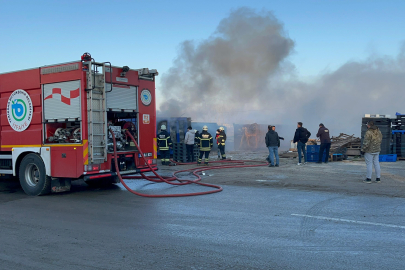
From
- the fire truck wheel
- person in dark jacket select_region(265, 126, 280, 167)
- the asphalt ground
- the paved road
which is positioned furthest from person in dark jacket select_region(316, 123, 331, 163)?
the fire truck wheel

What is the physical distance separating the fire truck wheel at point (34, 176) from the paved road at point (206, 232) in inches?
14.2

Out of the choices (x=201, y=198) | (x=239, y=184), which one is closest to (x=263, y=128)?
(x=239, y=184)

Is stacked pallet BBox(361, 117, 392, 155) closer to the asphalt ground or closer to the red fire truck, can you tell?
the asphalt ground

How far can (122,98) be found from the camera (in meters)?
9.04

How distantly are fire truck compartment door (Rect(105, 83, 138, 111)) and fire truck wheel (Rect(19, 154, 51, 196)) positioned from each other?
209cm

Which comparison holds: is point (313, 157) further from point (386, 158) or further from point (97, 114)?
point (97, 114)

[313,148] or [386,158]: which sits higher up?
[313,148]

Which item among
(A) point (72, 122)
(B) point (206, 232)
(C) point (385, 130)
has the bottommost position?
(B) point (206, 232)

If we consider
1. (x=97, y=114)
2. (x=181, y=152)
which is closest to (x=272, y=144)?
(x=181, y=152)

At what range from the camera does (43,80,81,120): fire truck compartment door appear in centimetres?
821

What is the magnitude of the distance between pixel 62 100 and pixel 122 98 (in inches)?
53.9

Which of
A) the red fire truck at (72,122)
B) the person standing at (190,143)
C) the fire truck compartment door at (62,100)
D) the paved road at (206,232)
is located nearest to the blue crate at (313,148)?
the person standing at (190,143)

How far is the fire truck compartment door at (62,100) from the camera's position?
821 centimetres

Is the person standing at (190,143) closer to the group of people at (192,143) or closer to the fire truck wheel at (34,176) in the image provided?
the group of people at (192,143)
